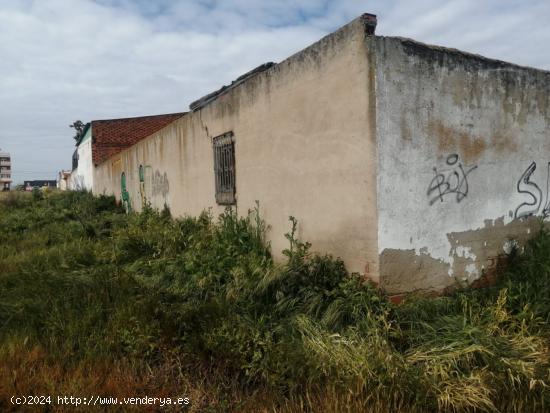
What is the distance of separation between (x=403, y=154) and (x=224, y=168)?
10.4 feet

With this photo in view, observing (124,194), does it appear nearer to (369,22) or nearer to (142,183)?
(142,183)

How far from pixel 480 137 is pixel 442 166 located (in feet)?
1.84

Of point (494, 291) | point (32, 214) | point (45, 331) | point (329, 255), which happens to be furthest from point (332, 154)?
point (32, 214)

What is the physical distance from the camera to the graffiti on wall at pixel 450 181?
11.3 ft

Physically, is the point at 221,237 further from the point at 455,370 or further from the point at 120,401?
the point at 455,370

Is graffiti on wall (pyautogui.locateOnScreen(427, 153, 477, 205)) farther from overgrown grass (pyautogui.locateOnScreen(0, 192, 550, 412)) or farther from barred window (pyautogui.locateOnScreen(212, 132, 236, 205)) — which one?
barred window (pyautogui.locateOnScreen(212, 132, 236, 205))

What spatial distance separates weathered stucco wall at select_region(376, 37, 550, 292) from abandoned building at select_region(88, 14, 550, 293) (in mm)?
10

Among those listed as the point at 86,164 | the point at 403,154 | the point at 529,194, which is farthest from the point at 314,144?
the point at 86,164

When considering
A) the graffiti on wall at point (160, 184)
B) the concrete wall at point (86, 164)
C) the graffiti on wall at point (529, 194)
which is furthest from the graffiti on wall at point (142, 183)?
the concrete wall at point (86, 164)

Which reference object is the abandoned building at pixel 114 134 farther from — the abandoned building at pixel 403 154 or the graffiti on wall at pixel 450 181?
the graffiti on wall at pixel 450 181

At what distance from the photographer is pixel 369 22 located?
3211 mm

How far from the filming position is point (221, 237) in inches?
203

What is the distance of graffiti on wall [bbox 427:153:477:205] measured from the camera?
345 cm

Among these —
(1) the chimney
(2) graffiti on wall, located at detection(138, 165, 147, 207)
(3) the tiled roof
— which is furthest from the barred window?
(3) the tiled roof
